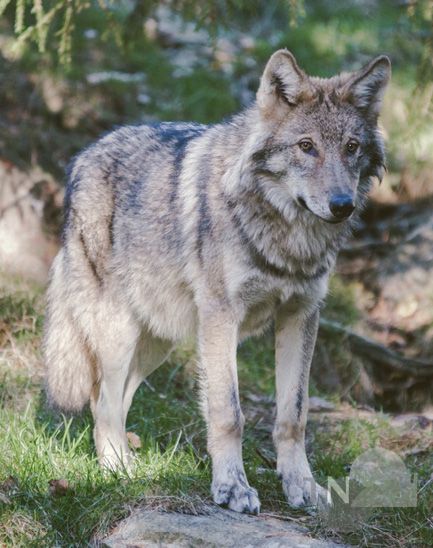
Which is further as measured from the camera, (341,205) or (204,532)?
(341,205)

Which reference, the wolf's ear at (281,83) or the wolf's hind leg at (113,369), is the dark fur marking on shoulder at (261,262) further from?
the wolf's hind leg at (113,369)

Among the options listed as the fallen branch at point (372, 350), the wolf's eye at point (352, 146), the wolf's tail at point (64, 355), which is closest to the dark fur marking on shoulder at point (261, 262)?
the wolf's eye at point (352, 146)

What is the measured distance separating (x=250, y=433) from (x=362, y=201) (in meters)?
1.79

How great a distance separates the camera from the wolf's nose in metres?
3.75

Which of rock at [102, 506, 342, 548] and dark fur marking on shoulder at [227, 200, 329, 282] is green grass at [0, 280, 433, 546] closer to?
rock at [102, 506, 342, 548]

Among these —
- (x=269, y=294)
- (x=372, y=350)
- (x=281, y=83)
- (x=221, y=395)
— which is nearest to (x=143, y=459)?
(x=221, y=395)

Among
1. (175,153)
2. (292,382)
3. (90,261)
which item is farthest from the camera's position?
(90,261)

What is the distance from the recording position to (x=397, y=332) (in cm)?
752

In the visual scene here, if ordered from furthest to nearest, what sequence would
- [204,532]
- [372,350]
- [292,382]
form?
[372,350] → [292,382] → [204,532]

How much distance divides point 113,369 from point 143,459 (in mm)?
670

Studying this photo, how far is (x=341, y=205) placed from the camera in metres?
3.75

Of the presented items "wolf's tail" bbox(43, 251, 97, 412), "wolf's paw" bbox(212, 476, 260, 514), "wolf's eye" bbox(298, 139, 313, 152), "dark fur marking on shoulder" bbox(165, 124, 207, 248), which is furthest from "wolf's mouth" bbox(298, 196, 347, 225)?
"wolf's tail" bbox(43, 251, 97, 412)

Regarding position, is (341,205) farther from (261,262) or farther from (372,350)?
(372,350)

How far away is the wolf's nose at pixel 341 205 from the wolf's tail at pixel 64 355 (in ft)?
6.29
